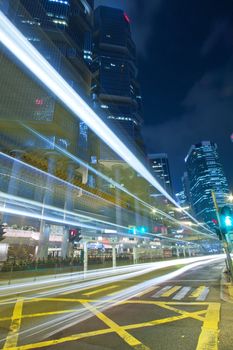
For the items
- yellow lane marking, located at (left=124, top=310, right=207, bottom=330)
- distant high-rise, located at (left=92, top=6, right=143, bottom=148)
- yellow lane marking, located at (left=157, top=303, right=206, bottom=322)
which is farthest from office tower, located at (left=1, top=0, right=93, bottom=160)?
yellow lane marking, located at (left=124, top=310, right=207, bottom=330)

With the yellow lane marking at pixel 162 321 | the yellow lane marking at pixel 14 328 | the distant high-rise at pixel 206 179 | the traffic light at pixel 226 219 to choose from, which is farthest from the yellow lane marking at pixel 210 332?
the distant high-rise at pixel 206 179

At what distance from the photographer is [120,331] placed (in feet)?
19.1

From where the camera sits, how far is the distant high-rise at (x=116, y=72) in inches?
4678

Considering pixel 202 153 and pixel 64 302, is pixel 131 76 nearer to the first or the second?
pixel 202 153

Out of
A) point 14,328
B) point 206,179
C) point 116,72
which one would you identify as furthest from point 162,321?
point 206,179

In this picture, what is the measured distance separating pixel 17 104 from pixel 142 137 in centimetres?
8014

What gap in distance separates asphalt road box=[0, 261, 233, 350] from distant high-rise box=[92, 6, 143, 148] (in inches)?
3998

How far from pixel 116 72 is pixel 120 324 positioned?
458 ft

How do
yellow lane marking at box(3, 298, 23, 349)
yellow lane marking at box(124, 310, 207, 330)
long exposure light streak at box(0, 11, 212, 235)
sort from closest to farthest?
1. yellow lane marking at box(3, 298, 23, 349)
2. yellow lane marking at box(124, 310, 207, 330)
3. long exposure light streak at box(0, 11, 212, 235)

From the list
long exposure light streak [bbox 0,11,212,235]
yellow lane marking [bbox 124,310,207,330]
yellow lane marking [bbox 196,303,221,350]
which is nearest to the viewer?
yellow lane marking [bbox 196,303,221,350]

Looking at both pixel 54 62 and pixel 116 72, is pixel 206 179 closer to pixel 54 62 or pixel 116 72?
pixel 116 72

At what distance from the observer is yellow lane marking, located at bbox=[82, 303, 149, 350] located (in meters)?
4.87

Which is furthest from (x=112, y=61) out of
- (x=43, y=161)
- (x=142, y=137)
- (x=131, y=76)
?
(x=43, y=161)

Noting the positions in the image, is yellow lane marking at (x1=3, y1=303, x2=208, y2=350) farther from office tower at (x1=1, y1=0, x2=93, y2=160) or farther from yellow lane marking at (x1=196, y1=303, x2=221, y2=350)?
office tower at (x1=1, y1=0, x2=93, y2=160)
